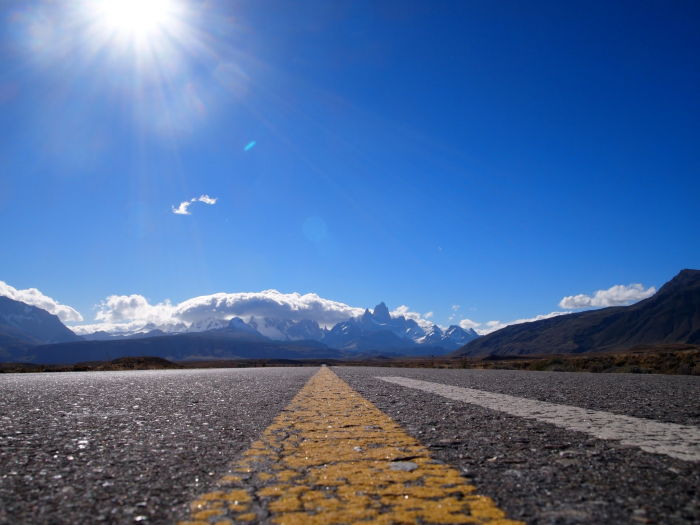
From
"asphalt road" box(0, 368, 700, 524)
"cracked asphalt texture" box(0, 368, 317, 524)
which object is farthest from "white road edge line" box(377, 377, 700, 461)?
"cracked asphalt texture" box(0, 368, 317, 524)

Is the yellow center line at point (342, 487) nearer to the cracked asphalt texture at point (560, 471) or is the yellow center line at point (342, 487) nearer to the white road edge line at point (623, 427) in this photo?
the cracked asphalt texture at point (560, 471)

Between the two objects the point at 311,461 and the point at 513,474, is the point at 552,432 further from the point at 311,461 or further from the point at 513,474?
the point at 311,461

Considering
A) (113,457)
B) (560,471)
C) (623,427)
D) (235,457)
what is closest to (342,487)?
(235,457)

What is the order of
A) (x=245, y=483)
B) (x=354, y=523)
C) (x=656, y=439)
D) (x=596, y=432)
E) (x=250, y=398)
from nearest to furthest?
(x=354, y=523)
(x=245, y=483)
(x=656, y=439)
(x=596, y=432)
(x=250, y=398)

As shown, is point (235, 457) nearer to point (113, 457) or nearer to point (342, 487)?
point (113, 457)

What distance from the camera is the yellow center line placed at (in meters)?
2.26

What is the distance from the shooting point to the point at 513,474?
308 centimetres

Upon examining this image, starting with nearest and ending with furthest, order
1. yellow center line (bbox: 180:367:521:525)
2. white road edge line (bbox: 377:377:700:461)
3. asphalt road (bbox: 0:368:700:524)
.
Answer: yellow center line (bbox: 180:367:521:525)
asphalt road (bbox: 0:368:700:524)
white road edge line (bbox: 377:377:700:461)

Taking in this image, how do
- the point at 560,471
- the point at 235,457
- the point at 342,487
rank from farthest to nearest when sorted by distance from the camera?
the point at 235,457, the point at 560,471, the point at 342,487

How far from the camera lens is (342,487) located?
9.05ft

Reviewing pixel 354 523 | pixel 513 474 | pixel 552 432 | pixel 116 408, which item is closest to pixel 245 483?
pixel 354 523

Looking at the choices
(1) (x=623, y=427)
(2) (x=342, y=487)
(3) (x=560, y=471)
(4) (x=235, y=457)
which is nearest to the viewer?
(2) (x=342, y=487)

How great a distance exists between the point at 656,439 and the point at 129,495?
14.8 ft

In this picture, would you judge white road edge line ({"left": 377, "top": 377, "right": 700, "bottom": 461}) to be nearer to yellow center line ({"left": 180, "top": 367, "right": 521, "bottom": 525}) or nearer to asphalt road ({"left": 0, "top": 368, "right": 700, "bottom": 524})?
asphalt road ({"left": 0, "top": 368, "right": 700, "bottom": 524})
